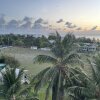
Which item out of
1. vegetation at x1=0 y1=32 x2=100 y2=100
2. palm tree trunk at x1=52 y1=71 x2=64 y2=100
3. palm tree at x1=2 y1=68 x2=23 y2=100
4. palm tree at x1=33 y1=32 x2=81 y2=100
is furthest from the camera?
palm tree trunk at x1=52 y1=71 x2=64 y2=100

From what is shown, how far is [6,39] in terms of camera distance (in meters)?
134

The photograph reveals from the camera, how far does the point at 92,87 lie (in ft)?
77.6

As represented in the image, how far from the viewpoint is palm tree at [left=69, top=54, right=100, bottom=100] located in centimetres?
2380

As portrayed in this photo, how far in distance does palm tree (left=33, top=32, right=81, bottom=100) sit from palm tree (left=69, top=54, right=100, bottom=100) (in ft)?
4.30

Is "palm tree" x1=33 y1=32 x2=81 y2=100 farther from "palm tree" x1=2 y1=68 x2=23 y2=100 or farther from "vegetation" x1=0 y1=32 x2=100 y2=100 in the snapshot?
"palm tree" x1=2 y1=68 x2=23 y2=100

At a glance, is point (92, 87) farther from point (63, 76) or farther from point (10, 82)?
point (10, 82)

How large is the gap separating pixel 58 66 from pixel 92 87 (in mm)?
3164

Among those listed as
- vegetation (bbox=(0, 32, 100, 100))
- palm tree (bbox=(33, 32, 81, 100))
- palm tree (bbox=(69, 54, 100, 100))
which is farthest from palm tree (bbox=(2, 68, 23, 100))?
palm tree (bbox=(69, 54, 100, 100))

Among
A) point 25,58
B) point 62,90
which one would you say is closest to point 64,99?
point 62,90

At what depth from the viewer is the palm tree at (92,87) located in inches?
937

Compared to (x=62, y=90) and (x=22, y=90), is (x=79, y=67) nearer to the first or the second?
(x=62, y=90)

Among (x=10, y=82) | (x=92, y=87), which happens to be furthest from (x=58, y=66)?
(x=10, y=82)

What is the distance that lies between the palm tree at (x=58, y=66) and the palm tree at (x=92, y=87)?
1.31 metres

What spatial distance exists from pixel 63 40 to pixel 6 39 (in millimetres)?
109465
